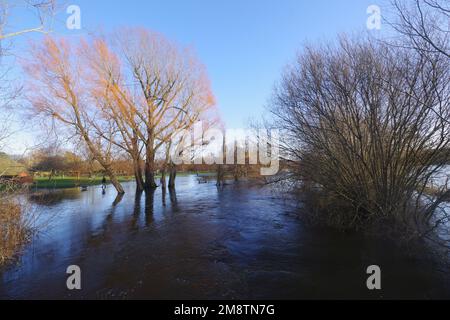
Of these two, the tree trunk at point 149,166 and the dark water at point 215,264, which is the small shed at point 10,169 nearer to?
the dark water at point 215,264

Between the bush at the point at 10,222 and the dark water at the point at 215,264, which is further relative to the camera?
the bush at the point at 10,222

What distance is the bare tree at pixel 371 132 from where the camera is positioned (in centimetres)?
665

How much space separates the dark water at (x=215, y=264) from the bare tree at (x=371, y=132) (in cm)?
129

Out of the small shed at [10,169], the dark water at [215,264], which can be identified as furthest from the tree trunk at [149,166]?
the small shed at [10,169]

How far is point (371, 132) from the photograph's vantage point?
7773mm

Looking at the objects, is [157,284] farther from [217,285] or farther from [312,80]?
[312,80]

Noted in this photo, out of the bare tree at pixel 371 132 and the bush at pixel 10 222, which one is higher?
the bare tree at pixel 371 132

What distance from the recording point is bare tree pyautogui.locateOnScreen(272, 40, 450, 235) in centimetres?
665

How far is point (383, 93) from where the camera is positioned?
7.54 m

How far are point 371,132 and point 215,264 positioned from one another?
6.08 metres

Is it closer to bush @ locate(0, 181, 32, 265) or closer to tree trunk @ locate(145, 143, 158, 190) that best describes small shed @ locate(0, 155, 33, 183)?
bush @ locate(0, 181, 32, 265)

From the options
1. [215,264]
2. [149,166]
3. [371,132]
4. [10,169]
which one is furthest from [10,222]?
[149,166]
